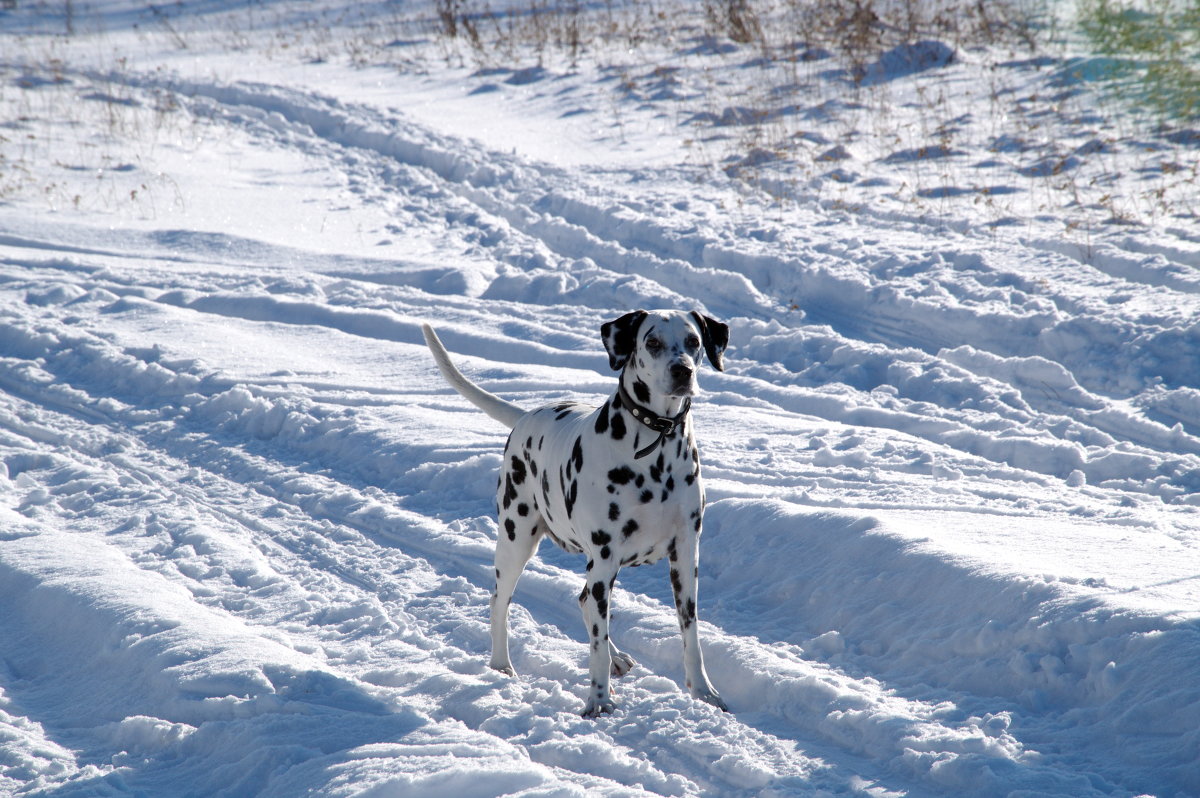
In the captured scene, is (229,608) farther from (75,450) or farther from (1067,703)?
(1067,703)

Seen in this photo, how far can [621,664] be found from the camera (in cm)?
444

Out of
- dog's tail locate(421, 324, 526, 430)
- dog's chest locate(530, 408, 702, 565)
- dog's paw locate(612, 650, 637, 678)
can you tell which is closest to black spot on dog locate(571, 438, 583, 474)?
dog's chest locate(530, 408, 702, 565)

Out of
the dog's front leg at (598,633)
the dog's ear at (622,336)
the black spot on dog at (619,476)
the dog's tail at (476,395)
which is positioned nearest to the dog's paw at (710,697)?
the dog's front leg at (598,633)

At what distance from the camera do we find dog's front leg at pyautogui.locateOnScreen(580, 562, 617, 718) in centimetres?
404

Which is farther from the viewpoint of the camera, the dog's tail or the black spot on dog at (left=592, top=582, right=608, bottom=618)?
the dog's tail

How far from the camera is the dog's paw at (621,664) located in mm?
4418

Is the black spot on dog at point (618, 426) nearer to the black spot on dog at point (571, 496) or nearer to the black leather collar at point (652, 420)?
the black leather collar at point (652, 420)

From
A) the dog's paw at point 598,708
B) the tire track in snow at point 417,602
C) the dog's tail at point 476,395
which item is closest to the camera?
the tire track in snow at point 417,602

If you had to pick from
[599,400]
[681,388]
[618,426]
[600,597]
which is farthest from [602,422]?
[599,400]

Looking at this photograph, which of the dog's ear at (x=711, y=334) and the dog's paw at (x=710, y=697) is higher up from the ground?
the dog's ear at (x=711, y=334)

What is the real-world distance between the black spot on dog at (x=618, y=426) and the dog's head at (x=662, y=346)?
11cm

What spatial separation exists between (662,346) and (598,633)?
3.81 ft

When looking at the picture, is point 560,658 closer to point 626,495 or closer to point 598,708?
point 598,708

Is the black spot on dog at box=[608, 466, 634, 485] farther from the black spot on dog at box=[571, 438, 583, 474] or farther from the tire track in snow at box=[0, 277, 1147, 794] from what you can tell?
the tire track in snow at box=[0, 277, 1147, 794]
